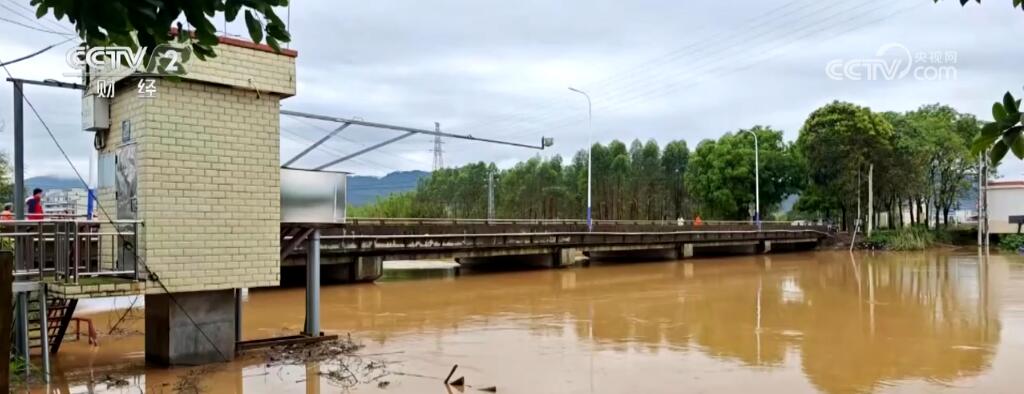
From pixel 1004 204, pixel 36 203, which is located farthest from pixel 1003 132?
pixel 1004 204

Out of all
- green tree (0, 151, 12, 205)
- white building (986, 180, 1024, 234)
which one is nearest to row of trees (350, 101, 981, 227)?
white building (986, 180, 1024, 234)

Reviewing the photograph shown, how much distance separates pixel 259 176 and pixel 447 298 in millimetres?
10879

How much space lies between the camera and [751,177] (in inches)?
2077

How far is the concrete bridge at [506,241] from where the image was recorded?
22.3 meters

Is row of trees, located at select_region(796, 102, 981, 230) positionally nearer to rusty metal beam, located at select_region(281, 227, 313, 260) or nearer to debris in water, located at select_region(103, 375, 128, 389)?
rusty metal beam, located at select_region(281, 227, 313, 260)

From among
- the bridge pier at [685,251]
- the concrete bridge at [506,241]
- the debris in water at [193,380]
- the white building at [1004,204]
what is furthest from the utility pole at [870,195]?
the debris in water at [193,380]

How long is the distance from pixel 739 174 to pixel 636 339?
→ 42661mm

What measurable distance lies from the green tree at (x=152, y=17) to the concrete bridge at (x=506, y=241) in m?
7.83

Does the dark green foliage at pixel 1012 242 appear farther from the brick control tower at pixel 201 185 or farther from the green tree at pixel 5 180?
the green tree at pixel 5 180

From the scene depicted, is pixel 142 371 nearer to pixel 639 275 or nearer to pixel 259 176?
pixel 259 176

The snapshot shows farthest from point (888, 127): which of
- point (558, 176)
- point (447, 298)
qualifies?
point (447, 298)

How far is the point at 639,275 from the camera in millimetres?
27703

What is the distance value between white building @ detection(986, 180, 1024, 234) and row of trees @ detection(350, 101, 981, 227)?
1.82 metres

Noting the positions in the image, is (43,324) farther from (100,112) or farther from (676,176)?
(676,176)
